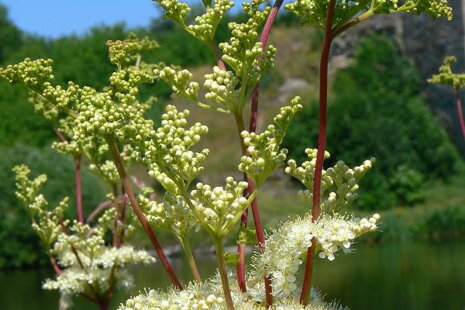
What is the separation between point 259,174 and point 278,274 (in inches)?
9.7

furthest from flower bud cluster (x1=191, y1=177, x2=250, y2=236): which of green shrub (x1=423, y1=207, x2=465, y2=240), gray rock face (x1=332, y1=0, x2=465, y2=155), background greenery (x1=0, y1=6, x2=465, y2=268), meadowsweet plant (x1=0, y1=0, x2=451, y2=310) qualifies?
gray rock face (x1=332, y1=0, x2=465, y2=155)

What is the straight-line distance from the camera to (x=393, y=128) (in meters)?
25.0

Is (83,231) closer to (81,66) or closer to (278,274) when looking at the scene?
(278,274)

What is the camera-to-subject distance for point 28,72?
215 centimetres

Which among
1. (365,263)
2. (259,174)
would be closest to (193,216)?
(259,174)

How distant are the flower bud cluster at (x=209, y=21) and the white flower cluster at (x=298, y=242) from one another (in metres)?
0.50

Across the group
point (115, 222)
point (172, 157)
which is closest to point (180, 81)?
point (172, 157)

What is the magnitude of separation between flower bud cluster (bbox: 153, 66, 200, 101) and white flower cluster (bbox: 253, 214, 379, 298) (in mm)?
398

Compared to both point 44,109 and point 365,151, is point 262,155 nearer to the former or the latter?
point 44,109

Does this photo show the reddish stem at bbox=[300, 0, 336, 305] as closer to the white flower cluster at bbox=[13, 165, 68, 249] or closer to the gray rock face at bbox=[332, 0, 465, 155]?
the white flower cluster at bbox=[13, 165, 68, 249]

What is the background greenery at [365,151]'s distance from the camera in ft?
71.4

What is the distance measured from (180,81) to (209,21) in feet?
0.56

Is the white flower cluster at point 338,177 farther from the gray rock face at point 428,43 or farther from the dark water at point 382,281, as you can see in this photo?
the gray rock face at point 428,43

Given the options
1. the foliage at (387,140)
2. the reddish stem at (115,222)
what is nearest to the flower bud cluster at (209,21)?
the reddish stem at (115,222)
